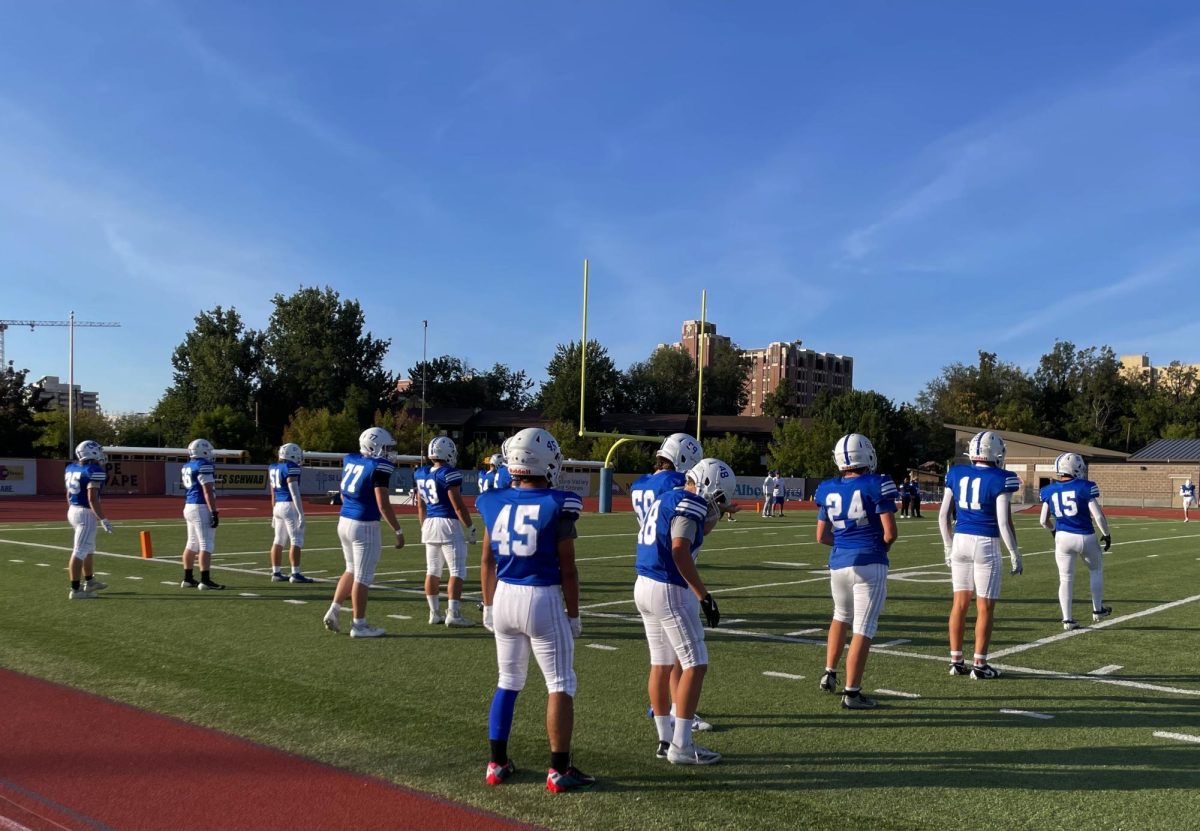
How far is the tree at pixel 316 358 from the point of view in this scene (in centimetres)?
7519

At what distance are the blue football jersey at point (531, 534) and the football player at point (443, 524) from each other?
495cm

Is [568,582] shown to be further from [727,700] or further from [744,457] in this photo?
[744,457]

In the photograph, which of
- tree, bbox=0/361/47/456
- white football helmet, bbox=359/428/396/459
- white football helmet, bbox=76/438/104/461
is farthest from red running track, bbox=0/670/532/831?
tree, bbox=0/361/47/456

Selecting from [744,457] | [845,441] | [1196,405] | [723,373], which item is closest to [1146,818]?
[845,441]

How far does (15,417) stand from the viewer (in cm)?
5588

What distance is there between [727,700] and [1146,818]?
115 inches

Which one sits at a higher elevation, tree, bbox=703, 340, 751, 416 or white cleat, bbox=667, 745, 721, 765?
tree, bbox=703, 340, 751, 416

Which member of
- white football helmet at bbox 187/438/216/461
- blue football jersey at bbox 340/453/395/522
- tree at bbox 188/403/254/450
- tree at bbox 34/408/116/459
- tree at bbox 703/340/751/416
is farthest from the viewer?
tree at bbox 703/340/751/416

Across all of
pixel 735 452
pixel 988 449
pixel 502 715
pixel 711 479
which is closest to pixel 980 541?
pixel 988 449

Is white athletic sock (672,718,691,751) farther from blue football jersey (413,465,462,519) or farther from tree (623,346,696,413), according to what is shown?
tree (623,346,696,413)

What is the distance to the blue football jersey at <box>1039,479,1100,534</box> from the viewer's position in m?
10.3

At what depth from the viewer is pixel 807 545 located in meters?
21.6

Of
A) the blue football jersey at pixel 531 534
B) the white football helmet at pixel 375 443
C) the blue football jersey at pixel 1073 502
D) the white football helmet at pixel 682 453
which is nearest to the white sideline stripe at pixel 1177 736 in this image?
the white football helmet at pixel 682 453

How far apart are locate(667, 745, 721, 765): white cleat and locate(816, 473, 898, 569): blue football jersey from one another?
2117 millimetres
